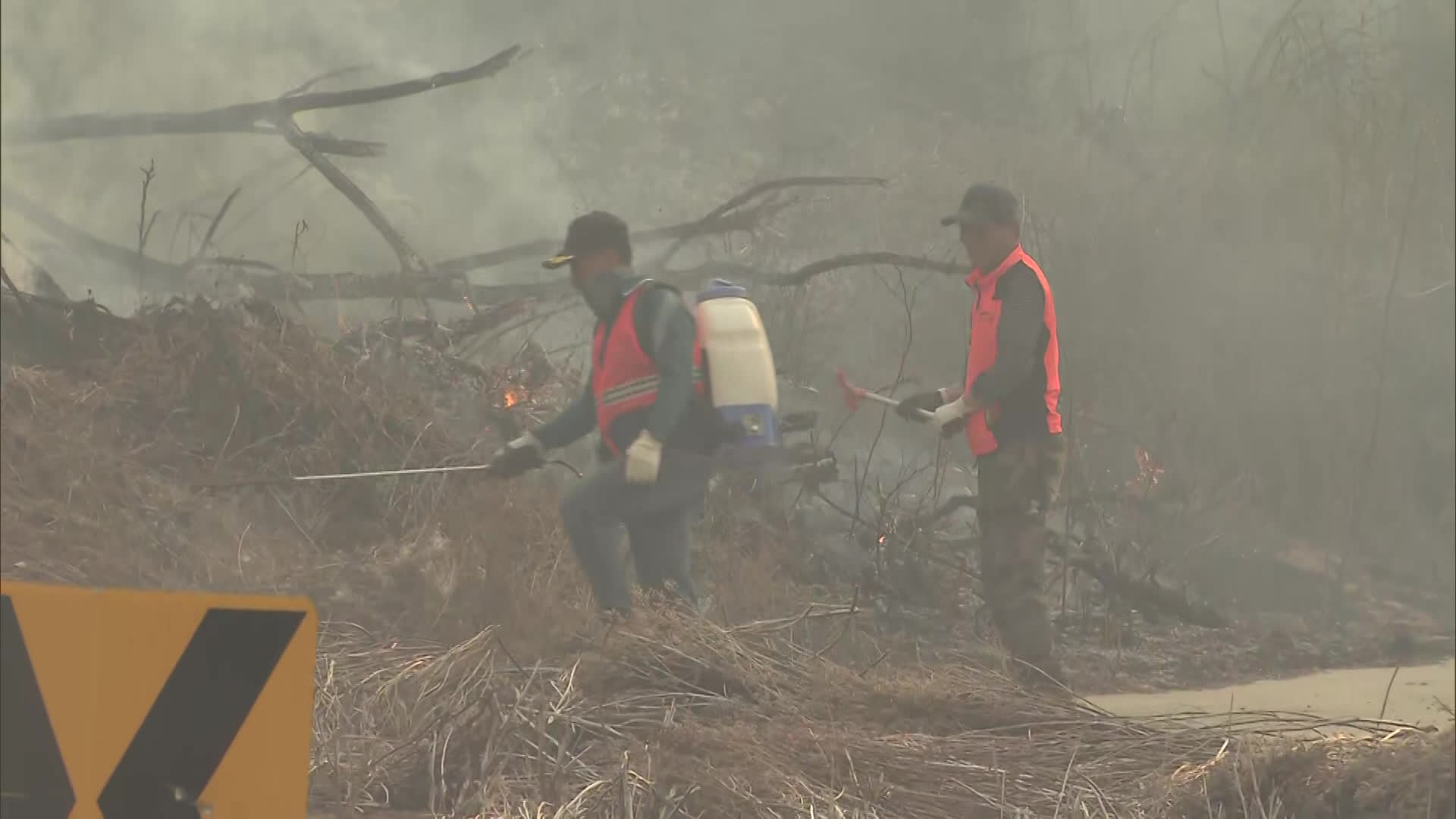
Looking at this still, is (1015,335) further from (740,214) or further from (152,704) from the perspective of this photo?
(152,704)

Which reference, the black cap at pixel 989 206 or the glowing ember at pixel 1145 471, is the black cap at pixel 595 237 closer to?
the black cap at pixel 989 206

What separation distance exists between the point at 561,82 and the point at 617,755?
5.78 ft

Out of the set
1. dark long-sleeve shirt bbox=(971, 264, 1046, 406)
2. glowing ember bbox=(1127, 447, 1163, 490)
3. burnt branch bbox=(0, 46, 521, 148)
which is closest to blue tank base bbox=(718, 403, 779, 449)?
dark long-sleeve shirt bbox=(971, 264, 1046, 406)

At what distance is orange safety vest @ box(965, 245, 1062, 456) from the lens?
9.45ft

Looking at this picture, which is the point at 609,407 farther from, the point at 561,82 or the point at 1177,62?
the point at 1177,62

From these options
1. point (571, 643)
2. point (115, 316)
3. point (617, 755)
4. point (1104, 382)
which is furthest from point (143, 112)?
point (1104, 382)

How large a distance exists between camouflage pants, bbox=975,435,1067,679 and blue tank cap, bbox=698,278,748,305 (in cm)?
73

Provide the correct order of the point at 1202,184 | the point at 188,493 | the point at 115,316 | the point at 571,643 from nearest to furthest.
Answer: the point at 1202,184
the point at 571,643
the point at 188,493
the point at 115,316

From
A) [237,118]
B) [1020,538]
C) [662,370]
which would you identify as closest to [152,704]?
[662,370]

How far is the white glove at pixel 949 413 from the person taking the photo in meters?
2.94

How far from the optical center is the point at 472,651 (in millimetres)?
3320

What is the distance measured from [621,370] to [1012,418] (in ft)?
3.21

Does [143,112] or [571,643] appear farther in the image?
[143,112]

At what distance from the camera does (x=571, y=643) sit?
3.22 m
